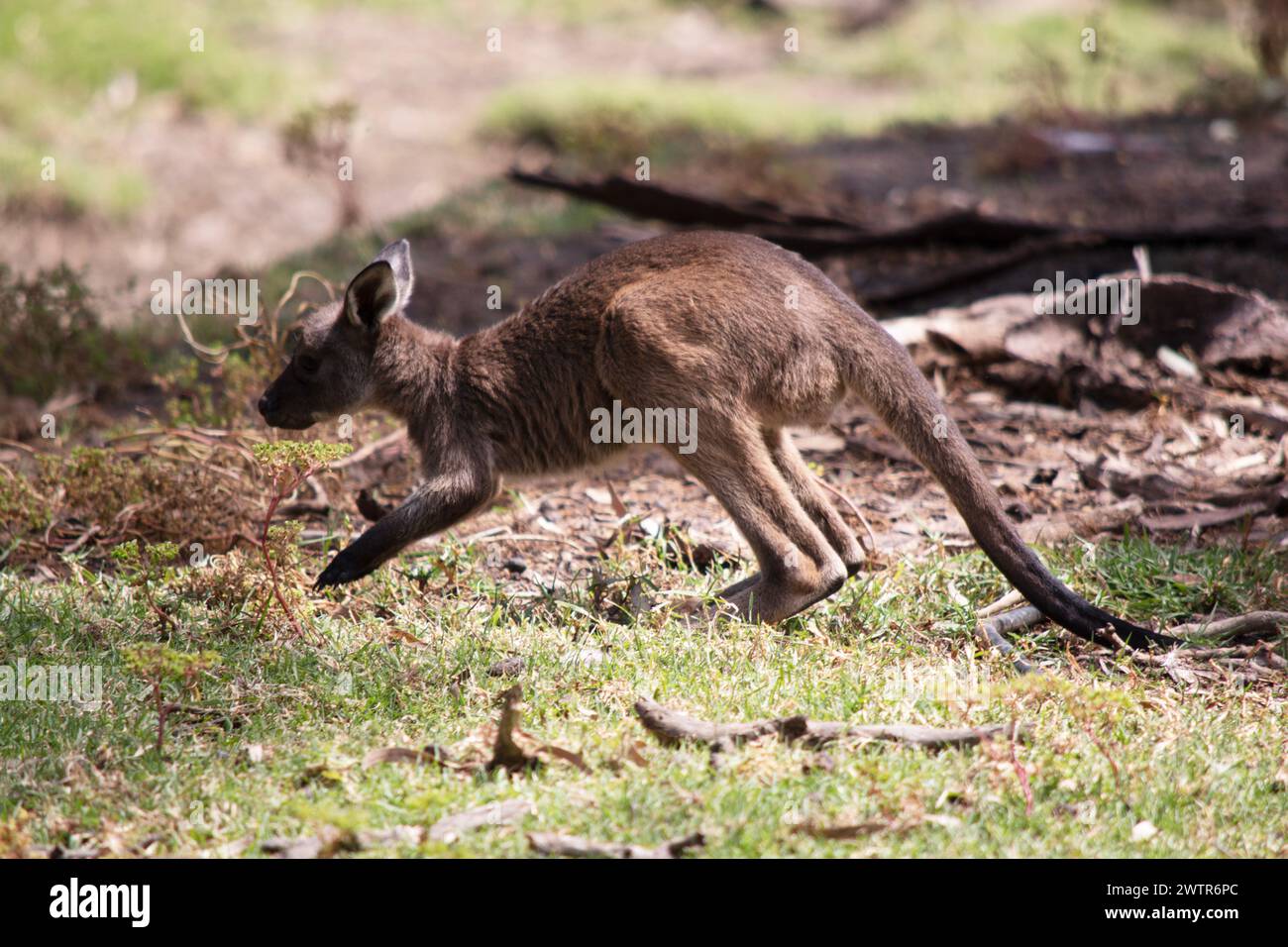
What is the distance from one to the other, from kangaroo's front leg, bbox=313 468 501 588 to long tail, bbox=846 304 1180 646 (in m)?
1.54

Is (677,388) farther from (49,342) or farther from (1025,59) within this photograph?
(1025,59)

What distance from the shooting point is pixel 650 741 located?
4066 mm

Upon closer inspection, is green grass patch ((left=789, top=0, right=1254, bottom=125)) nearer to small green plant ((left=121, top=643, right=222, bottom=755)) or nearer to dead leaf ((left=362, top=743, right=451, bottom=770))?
dead leaf ((left=362, top=743, right=451, bottom=770))

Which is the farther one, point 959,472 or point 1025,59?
point 1025,59

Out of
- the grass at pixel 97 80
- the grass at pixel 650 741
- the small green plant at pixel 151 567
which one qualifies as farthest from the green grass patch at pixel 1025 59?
the small green plant at pixel 151 567

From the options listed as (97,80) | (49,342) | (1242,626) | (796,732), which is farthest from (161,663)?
(97,80)

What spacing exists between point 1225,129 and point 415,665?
10018 mm

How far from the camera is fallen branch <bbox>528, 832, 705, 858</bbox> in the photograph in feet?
11.4

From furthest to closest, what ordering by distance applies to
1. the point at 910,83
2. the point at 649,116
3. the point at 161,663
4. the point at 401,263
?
the point at 910,83 < the point at 649,116 < the point at 401,263 < the point at 161,663

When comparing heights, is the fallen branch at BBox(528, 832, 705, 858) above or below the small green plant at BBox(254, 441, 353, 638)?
below

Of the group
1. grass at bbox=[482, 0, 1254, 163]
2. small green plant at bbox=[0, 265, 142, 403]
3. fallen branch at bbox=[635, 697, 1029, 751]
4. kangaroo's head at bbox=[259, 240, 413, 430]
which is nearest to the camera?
fallen branch at bbox=[635, 697, 1029, 751]

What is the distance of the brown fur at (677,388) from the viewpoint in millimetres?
4977

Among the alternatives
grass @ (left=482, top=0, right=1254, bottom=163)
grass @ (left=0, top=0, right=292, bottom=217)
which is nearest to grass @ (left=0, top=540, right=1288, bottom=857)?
grass @ (left=482, top=0, right=1254, bottom=163)

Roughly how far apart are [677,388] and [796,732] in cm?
152
